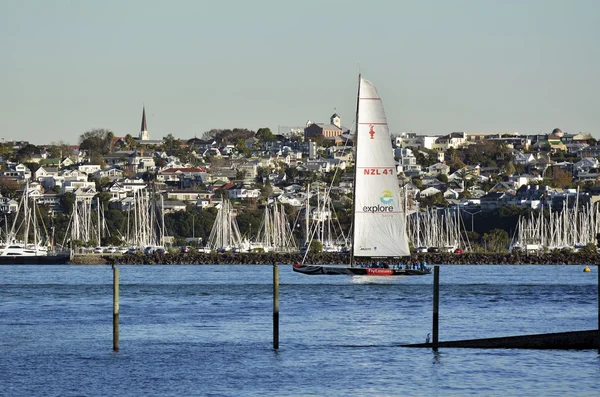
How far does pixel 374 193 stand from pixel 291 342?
27.4 m

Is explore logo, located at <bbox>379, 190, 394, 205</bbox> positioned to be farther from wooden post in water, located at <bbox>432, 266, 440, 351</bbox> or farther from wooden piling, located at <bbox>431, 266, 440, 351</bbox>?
wooden post in water, located at <bbox>432, 266, 440, 351</bbox>

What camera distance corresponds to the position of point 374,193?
66.3 m

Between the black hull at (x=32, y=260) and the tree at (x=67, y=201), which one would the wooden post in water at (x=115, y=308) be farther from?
the tree at (x=67, y=201)

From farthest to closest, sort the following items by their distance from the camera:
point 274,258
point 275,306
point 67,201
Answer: point 67,201
point 274,258
point 275,306

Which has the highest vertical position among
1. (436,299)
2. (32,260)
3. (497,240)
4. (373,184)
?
(373,184)

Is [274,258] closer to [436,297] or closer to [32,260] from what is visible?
[32,260]

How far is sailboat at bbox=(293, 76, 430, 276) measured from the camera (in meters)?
66.0

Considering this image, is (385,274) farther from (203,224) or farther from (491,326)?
(203,224)

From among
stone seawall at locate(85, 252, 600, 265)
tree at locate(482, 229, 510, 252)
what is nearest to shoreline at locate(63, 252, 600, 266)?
stone seawall at locate(85, 252, 600, 265)

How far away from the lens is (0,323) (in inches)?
1849

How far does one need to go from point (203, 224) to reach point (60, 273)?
6143 cm

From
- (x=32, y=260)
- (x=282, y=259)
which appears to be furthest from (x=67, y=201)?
(x=282, y=259)

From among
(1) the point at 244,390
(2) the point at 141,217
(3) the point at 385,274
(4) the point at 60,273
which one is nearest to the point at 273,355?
(1) the point at 244,390

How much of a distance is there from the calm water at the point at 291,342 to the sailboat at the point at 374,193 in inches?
58.0
